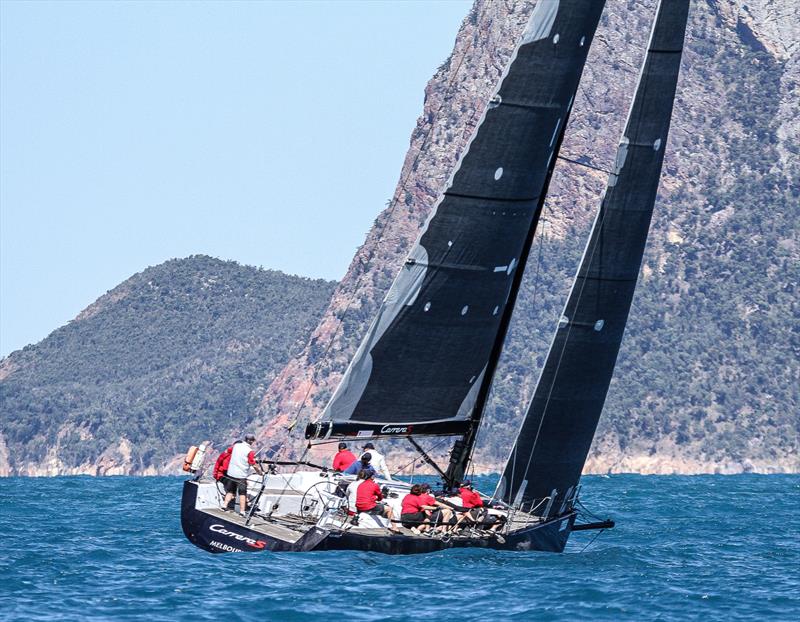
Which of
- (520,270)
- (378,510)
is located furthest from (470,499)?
(520,270)

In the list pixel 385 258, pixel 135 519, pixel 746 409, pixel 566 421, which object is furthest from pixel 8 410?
pixel 566 421

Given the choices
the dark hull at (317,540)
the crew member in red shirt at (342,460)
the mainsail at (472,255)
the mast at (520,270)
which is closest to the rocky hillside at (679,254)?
the crew member in red shirt at (342,460)

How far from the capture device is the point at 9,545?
93.4 feet

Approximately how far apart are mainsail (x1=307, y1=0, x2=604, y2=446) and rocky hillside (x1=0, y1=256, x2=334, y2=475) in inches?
4203

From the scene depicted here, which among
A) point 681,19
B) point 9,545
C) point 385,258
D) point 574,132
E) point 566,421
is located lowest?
point 9,545

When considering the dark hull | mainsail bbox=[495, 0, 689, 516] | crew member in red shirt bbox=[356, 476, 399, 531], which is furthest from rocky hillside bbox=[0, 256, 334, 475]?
crew member in red shirt bbox=[356, 476, 399, 531]

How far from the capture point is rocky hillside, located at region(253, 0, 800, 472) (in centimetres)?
12025

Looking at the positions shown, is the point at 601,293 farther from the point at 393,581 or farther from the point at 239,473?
the point at 393,581

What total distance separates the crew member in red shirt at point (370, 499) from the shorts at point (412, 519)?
187 mm

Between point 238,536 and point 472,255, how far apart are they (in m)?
5.62

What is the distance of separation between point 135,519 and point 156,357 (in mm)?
116271

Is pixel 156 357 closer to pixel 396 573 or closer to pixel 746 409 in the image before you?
pixel 746 409

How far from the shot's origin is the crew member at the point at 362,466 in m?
25.9

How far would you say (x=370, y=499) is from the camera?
2480 centimetres
